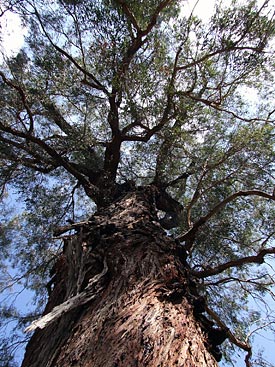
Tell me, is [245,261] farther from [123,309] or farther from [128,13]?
[128,13]

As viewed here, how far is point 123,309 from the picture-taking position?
1522 mm

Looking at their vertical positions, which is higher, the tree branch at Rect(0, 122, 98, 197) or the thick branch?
the tree branch at Rect(0, 122, 98, 197)

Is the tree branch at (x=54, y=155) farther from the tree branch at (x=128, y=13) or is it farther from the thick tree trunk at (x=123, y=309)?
the tree branch at (x=128, y=13)

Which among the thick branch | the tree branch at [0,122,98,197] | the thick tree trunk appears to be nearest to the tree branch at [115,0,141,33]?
the tree branch at [0,122,98,197]

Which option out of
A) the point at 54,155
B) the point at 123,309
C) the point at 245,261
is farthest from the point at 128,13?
the point at 123,309

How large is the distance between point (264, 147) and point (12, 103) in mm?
3825

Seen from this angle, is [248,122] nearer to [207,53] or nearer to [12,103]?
[207,53]

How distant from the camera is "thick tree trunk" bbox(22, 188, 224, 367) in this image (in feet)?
4.13

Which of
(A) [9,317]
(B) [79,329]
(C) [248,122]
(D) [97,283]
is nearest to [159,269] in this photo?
(D) [97,283]

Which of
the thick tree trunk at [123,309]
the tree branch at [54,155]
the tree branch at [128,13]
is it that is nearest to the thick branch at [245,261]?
the thick tree trunk at [123,309]

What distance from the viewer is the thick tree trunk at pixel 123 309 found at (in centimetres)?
126

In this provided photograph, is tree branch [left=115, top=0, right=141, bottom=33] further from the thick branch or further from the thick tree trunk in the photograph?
the thick branch

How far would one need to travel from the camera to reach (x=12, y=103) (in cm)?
471

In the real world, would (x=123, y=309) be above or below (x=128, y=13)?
below
